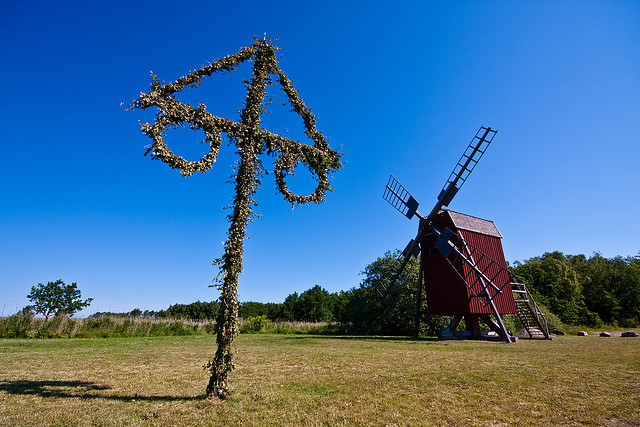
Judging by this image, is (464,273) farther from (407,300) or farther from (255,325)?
(255,325)

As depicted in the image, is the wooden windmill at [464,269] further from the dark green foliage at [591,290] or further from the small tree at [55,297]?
the small tree at [55,297]

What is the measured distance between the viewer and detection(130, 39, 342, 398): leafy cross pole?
6566 mm

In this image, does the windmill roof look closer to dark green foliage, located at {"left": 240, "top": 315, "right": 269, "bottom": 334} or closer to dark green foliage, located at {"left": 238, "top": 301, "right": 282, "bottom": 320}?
dark green foliage, located at {"left": 240, "top": 315, "right": 269, "bottom": 334}

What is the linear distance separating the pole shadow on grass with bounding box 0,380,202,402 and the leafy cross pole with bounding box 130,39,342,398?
141cm

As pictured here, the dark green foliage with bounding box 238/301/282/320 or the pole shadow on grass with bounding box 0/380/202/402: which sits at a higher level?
the dark green foliage with bounding box 238/301/282/320

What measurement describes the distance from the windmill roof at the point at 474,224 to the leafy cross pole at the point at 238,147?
Result: 17.4 meters

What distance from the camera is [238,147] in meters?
7.73

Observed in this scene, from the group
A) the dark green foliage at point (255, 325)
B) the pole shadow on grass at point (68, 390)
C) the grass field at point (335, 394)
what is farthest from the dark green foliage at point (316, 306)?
the pole shadow on grass at point (68, 390)

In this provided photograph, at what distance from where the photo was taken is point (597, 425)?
186 inches

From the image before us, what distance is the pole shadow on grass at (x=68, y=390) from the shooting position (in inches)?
251

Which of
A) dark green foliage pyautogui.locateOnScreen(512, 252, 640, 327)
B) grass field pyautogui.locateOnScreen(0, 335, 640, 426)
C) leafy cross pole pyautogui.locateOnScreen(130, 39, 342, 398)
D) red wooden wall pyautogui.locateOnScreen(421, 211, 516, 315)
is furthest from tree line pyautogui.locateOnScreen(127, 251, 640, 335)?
leafy cross pole pyautogui.locateOnScreen(130, 39, 342, 398)

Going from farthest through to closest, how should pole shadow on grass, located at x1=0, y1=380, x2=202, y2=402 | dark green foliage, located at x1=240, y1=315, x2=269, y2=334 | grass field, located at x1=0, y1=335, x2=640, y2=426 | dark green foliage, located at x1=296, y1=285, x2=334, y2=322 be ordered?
1. dark green foliage, located at x1=296, y1=285, x2=334, y2=322
2. dark green foliage, located at x1=240, y1=315, x2=269, y2=334
3. pole shadow on grass, located at x1=0, y1=380, x2=202, y2=402
4. grass field, located at x1=0, y1=335, x2=640, y2=426

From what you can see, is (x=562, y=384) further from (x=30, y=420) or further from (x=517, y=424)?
(x=30, y=420)

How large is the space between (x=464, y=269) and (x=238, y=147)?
65.4 ft
